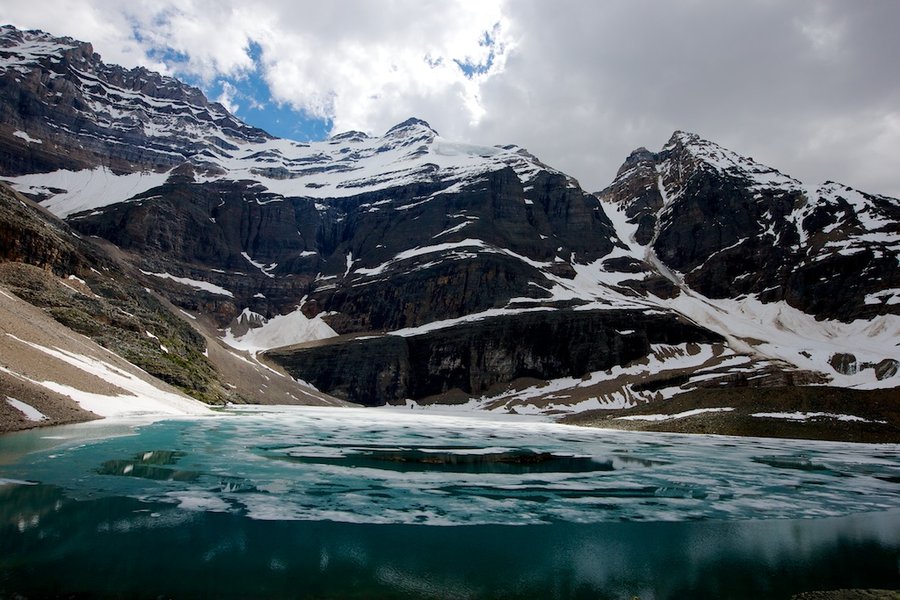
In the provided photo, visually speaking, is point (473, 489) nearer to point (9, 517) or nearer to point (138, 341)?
point (9, 517)

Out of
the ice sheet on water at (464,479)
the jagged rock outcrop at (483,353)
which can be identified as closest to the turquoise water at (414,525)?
the ice sheet on water at (464,479)

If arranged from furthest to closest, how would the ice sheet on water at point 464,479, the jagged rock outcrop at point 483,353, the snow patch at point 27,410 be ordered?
1. the jagged rock outcrop at point 483,353
2. the snow patch at point 27,410
3. the ice sheet on water at point 464,479

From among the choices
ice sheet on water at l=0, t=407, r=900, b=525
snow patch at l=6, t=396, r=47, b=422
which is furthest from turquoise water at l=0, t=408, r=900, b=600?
snow patch at l=6, t=396, r=47, b=422

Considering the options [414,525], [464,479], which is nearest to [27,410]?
[464,479]

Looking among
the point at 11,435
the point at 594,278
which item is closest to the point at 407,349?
the point at 594,278

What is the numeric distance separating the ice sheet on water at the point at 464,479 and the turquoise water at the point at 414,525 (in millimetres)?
168

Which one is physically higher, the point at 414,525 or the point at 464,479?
the point at 464,479

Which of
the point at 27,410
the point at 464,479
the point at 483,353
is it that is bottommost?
the point at 464,479

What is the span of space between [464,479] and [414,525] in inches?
400

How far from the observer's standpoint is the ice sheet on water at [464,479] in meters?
21.2

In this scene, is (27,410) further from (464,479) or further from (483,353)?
(483,353)

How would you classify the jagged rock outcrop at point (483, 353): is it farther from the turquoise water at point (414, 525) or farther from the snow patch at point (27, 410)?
the snow patch at point (27, 410)

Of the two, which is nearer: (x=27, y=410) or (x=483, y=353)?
(x=27, y=410)

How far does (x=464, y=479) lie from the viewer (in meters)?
28.8
